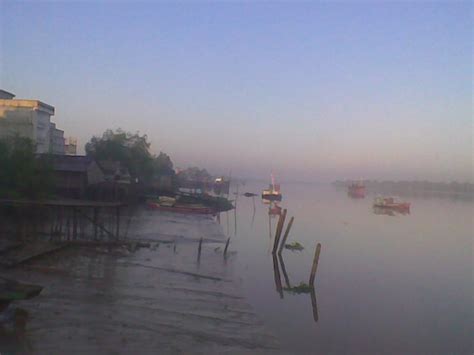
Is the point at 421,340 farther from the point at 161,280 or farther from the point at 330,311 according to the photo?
the point at 161,280

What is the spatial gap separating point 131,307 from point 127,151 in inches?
1850

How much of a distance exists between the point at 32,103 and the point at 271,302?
3584 centimetres

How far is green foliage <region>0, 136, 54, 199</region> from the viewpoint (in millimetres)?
24844

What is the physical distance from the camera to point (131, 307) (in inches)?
537

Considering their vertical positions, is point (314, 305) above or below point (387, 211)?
below

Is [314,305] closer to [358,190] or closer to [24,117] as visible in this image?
[24,117]

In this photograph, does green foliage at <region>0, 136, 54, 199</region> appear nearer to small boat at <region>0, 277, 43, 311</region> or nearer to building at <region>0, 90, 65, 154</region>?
small boat at <region>0, 277, 43, 311</region>

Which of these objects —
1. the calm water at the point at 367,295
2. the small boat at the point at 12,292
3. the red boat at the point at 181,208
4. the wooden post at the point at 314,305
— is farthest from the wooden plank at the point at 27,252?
the red boat at the point at 181,208

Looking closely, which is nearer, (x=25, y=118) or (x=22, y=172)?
(x=22, y=172)

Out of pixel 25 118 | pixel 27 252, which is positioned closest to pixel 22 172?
pixel 27 252

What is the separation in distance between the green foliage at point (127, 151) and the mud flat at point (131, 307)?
120 feet

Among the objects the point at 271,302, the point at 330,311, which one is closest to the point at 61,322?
the point at 271,302

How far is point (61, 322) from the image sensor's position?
1139 centimetres

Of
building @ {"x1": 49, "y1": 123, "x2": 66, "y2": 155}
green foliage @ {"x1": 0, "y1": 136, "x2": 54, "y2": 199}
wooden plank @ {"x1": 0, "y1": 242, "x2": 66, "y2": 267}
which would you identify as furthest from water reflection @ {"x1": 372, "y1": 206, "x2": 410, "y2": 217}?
wooden plank @ {"x1": 0, "y1": 242, "x2": 66, "y2": 267}
